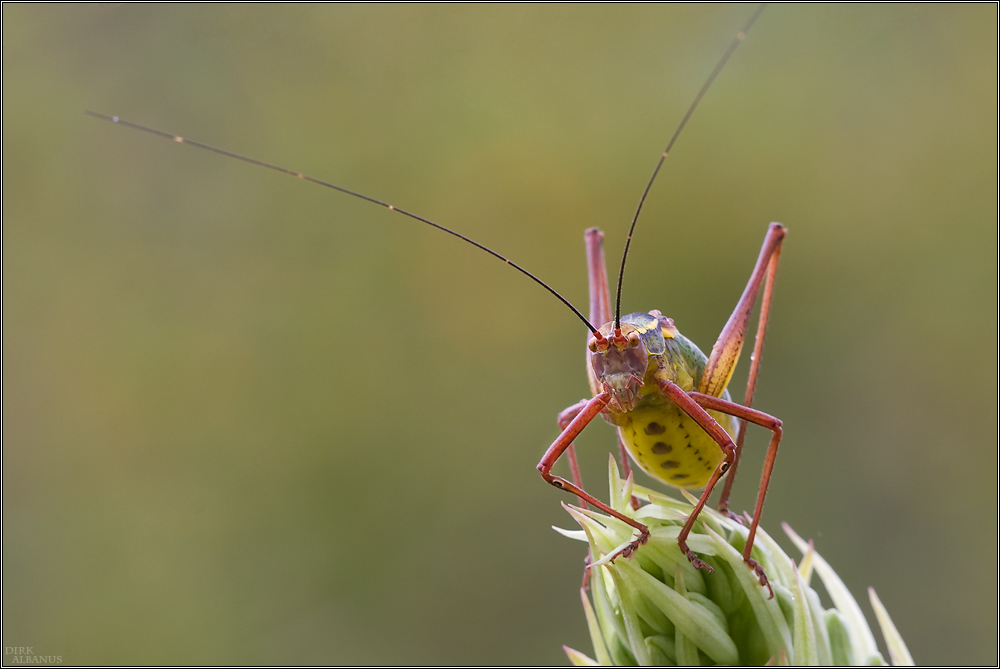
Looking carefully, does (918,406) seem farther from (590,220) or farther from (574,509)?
(574,509)

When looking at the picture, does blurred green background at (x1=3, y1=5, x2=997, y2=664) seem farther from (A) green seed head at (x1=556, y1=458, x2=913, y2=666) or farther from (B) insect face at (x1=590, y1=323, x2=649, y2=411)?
(A) green seed head at (x1=556, y1=458, x2=913, y2=666)

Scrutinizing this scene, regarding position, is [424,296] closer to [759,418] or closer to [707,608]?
[759,418]

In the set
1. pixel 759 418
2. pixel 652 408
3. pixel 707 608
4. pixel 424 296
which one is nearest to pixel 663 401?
pixel 652 408

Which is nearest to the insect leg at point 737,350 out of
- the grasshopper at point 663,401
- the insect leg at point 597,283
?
the grasshopper at point 663,401

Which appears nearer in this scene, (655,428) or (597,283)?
(655,428)

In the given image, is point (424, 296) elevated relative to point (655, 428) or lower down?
elevated

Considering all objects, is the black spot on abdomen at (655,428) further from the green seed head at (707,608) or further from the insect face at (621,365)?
the green seed head at (707,608)

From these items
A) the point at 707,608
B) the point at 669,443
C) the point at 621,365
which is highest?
the point at 621,365
